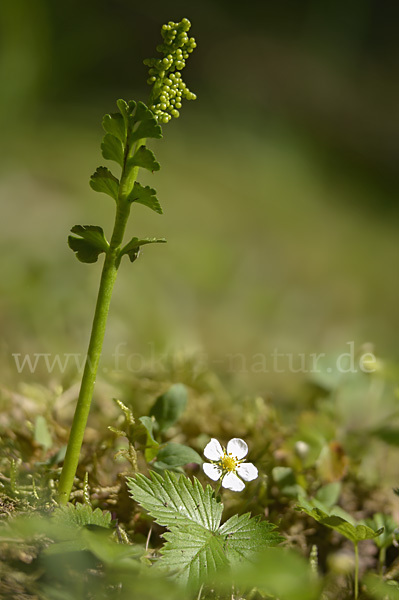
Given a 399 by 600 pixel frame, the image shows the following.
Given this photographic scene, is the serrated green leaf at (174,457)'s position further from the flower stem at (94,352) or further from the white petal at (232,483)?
the flower stem at (94,352)

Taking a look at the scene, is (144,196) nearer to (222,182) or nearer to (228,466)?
(228,466)

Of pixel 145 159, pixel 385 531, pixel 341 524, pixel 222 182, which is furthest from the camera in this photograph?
pixel 222 182

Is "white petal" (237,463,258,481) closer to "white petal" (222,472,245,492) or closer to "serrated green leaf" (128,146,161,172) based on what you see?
"white petal" (222,472,245,492)

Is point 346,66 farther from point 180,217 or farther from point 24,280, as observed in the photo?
point 24,280

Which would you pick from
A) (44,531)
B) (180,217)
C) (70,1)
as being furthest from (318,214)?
(44,531)

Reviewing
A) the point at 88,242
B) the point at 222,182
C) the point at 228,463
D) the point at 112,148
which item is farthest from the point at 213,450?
the point at 222,182

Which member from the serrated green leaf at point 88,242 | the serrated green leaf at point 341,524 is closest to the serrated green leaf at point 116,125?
the serrated green leaf at point 88,242

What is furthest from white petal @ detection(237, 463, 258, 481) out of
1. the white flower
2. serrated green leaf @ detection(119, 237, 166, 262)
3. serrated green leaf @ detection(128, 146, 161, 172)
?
serrated green leaf @ detection(128, 146, 161, 172)
